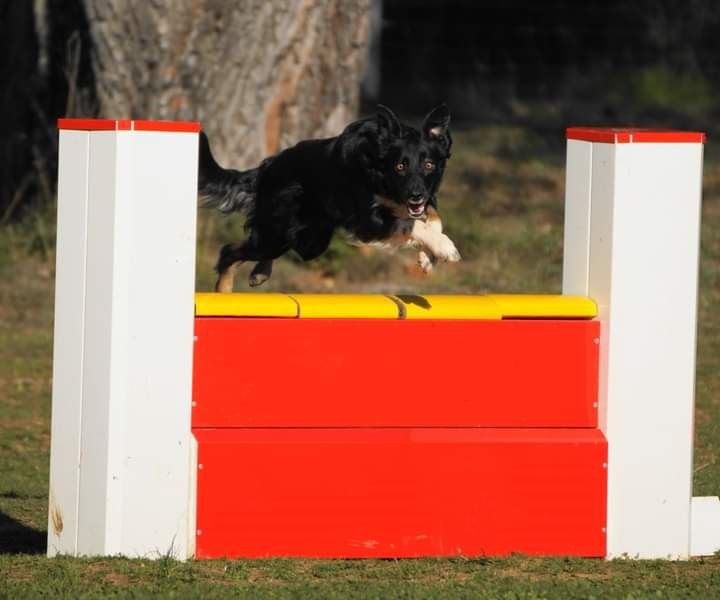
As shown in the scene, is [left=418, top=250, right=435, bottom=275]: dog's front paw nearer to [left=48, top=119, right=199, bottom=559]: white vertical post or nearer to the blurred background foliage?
[left=48, top=119, right=199, bottom=559]: white vertical post

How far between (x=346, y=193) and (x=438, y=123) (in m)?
0.50

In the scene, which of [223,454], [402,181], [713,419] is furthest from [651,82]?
[223,454]

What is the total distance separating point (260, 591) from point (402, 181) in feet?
6.94

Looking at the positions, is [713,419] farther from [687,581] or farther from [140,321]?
[140,321]

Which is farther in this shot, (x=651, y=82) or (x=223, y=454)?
(x=651, y=82)

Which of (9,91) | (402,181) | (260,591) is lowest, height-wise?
(260,591)

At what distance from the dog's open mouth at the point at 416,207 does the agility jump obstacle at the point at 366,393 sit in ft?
2.70

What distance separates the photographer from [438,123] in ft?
21.6

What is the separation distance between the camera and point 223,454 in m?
5.30

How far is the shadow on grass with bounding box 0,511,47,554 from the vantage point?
19.9 ft

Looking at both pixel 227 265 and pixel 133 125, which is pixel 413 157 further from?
pixel 133 125

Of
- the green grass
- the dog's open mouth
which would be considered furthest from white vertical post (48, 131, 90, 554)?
the dog's open mouth

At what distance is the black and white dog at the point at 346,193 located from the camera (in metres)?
6.48

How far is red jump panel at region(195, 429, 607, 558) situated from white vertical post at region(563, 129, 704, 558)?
0.36ft
